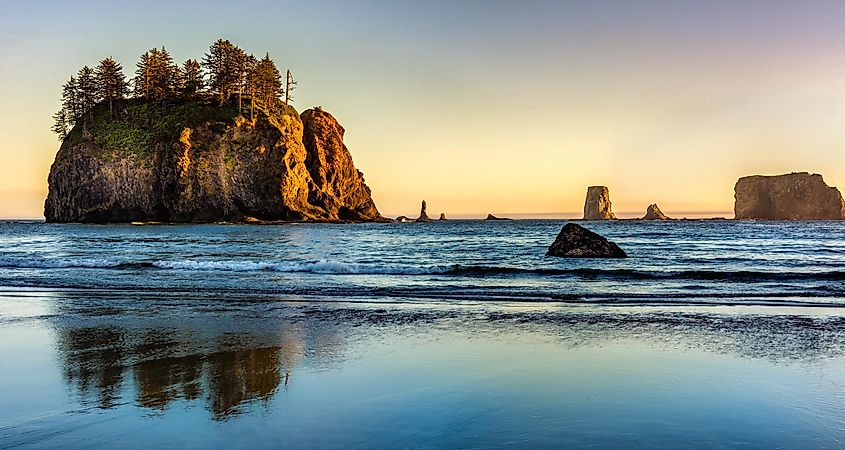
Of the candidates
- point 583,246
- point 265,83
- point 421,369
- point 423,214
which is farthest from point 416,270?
point 423,214

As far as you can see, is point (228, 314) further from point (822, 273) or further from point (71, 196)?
point (71, 196)

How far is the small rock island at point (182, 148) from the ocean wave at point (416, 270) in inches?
2742

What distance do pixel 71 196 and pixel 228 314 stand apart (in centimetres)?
10220

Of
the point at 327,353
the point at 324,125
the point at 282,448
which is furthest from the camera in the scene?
the point at 324,125

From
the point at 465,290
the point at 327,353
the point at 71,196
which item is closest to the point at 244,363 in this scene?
the point at 327,353

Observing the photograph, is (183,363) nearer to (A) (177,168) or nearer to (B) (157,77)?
(A) (177,168)

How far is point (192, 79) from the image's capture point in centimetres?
10631

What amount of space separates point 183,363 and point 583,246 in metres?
23.5

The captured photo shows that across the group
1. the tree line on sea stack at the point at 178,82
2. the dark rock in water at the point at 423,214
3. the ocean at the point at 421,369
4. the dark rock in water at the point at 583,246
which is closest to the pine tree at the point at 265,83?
the tree line on sea stack at the point at 178,82

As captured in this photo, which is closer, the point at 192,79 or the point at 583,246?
the point at 583,246

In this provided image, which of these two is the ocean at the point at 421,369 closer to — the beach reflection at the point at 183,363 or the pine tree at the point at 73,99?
the beach reflection at the point at 183,363

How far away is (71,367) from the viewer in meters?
6.81

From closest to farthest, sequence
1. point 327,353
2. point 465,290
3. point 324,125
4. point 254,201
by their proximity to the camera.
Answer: point 327,353 < point 465,290 < point 254,201 < point 324,125

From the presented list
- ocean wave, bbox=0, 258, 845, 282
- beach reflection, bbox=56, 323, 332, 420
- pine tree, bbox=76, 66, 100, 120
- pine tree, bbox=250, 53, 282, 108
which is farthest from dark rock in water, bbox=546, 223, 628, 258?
Result: pine tree, bbox=76, 66, 100, 120
